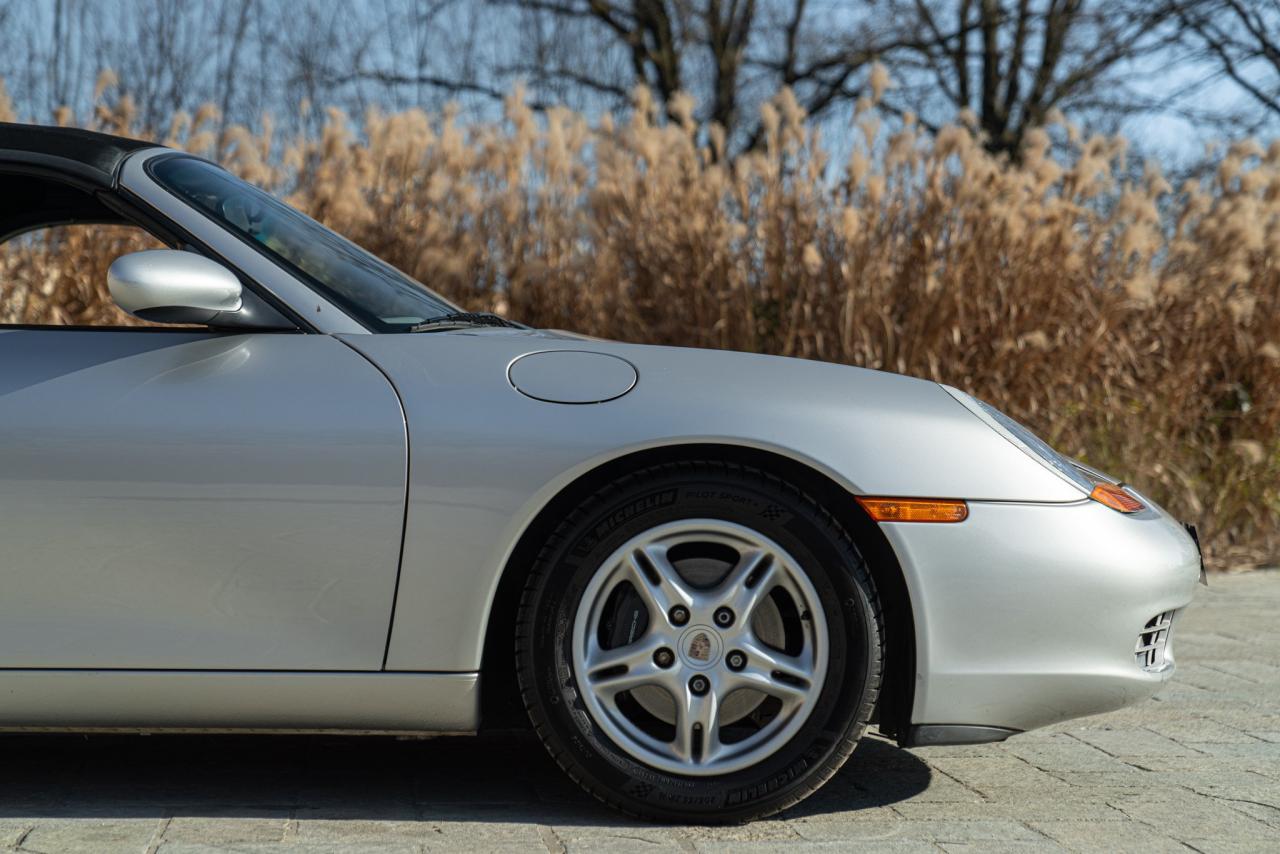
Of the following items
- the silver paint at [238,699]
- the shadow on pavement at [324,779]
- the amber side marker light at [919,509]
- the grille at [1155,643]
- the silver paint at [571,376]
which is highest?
the silver paint at [571,376]

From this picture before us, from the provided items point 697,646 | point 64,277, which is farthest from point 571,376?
point 64,277

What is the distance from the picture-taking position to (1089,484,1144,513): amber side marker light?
3.15 m

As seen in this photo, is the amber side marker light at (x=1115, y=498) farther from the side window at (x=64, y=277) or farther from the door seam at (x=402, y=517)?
the side window at (x=64, y=277)

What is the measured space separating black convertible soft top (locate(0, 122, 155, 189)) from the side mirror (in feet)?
1.08

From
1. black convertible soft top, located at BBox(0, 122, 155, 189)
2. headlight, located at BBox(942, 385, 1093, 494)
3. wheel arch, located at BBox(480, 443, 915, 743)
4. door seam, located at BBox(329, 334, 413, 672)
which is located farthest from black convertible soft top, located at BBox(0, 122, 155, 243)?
headlight, located at BBox(942, 385, 1093, 494)

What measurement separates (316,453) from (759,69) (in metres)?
18.5

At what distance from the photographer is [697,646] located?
119 inches

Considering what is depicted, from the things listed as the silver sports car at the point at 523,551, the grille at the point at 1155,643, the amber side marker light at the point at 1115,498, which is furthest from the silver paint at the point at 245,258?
the grille at the point at 1155,643

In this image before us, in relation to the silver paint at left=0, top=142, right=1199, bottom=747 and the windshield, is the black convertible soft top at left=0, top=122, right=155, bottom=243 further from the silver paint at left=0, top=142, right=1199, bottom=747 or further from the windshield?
the silver paint at left=0, top=142, right=1199, bottom=747

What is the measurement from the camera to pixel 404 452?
2.94 metres

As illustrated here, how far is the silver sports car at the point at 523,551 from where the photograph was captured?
9.62 ft

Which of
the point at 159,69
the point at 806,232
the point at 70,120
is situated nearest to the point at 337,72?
the point at 159,69

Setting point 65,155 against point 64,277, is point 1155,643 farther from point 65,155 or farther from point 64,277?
point 64,277

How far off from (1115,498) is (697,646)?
0.99 m
